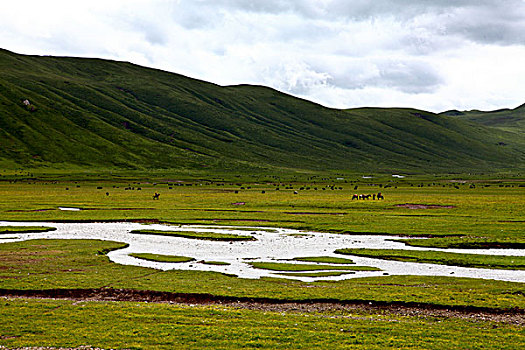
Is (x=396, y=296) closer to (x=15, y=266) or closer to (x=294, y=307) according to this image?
(x=294, y=307)

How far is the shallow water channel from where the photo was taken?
3378cm

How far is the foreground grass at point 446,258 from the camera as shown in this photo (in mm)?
35656

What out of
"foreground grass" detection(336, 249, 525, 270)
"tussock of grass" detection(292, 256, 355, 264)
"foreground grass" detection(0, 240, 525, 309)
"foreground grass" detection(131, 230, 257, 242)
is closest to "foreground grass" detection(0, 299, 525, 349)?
"foreground grass" detection(0, 240, 525, 309)

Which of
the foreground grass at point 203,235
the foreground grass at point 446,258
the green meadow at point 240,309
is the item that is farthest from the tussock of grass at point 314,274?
the foreground grass at point 203,235

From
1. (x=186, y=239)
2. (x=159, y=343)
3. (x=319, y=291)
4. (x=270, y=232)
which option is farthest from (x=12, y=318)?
(x=270, y=232)

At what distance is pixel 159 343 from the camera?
1812 centimetres

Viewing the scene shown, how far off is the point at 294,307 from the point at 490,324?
9.61 metres

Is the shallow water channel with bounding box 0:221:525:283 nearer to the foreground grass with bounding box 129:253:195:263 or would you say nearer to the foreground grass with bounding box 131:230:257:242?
the foreground grass with bounding box 129:253:195:263

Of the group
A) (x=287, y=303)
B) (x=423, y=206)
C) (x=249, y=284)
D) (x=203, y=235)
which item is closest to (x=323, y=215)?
(x=423, y=206)

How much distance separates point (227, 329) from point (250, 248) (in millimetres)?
24915

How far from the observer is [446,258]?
3847 cm

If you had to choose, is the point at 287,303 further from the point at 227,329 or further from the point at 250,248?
the point at 250,248

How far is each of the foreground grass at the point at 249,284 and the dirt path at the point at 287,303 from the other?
35cm

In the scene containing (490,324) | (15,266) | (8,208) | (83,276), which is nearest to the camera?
(490,324)
